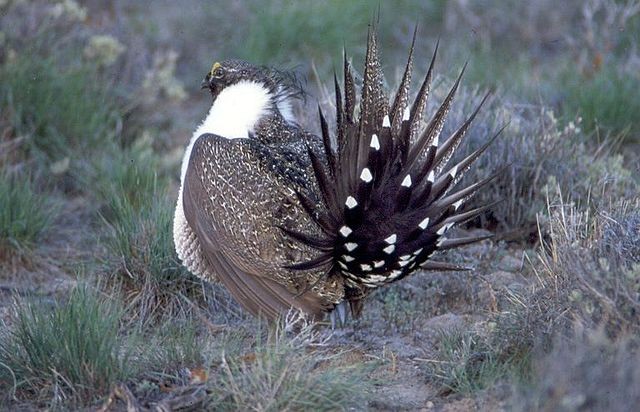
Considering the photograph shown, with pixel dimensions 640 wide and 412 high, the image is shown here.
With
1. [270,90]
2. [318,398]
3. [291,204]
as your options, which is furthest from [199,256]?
[318,398]

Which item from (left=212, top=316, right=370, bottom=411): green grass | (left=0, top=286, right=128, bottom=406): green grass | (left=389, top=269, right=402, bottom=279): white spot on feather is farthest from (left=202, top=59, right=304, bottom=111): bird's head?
(left=212, top=316, right=370, bottom=411): green grass

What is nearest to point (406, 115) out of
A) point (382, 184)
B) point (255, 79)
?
point (382, 184)

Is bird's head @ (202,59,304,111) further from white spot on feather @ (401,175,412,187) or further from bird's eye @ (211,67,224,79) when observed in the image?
white spot on feather @ (401,175,412,187)

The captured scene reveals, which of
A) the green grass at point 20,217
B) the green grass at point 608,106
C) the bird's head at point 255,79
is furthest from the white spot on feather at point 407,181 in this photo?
the green grass at point 608,106

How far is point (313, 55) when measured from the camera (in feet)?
27.8

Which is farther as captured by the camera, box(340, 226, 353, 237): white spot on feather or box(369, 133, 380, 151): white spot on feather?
box(340, 226, 353, 237): white spot on feather

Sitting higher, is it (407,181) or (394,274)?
(407,181)

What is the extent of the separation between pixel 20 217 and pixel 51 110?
1282 mm

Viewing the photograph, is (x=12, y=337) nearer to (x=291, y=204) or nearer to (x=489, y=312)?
(x=291, y=204)

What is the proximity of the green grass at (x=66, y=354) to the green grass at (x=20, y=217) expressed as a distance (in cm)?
174

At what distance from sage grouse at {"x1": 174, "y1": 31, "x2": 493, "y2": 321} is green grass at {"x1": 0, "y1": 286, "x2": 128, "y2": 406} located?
66cm

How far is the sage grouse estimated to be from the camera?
4066mm

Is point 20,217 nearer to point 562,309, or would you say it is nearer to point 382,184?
point 382,184

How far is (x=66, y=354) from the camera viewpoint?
153 inches
